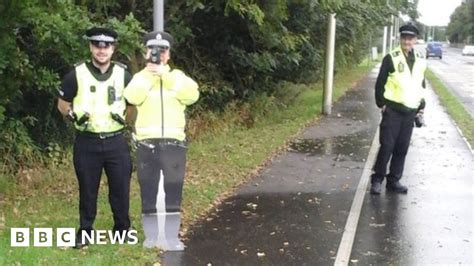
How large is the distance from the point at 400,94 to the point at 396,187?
115cm

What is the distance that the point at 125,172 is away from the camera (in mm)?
5859

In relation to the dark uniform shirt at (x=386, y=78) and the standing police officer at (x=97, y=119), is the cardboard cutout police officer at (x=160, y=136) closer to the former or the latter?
the standing police officer at (x=97, y=119)

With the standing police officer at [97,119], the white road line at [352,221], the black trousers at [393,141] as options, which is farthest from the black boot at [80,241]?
the black trousers at [393,141]

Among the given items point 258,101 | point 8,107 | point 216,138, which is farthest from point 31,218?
point 258,101

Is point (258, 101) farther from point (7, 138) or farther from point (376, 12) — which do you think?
point (7, 138)

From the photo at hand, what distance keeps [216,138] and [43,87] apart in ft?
14.5

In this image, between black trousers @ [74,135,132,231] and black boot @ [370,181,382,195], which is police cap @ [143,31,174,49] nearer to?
black trousers @ [74,135,132,231]

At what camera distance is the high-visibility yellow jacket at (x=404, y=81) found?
7.95 m

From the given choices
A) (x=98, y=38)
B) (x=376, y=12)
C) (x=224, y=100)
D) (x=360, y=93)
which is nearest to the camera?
(x=98, y=38)

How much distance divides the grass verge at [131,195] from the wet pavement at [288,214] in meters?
0.26

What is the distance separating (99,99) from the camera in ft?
18.2

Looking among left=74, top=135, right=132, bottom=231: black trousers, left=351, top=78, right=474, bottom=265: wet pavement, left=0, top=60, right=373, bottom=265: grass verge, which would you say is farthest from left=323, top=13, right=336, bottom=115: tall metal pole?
left=74, top=135, right=132, bottom=231: black trousers

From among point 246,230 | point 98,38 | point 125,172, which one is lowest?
point 246,230

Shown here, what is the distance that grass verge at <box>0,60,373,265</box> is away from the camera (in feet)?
18.1
